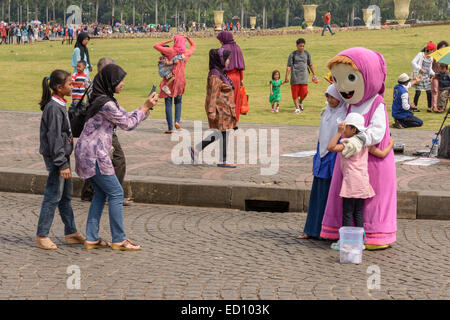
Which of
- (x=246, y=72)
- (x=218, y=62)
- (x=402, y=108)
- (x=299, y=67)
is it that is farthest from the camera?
(x=246, y=72)

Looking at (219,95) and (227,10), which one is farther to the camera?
(227,10)

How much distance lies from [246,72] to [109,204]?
20967mm

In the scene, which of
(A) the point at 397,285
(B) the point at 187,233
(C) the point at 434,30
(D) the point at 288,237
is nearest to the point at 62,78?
(B) the point at 187,233

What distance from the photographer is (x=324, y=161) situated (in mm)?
7094

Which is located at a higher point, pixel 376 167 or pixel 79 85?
pixel 79 85

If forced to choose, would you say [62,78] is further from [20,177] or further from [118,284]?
[20,177]

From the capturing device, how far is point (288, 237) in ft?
24.0

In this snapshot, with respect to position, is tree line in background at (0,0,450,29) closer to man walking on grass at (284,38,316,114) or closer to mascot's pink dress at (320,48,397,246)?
man walking on grass at (284,38,316,114)

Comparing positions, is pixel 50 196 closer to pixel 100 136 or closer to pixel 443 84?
pixel 100 136

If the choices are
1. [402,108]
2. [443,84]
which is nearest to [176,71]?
[402,108]

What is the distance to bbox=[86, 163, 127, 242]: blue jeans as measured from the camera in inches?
258

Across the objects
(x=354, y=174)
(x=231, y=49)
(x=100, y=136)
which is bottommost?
(x=354, y=174)

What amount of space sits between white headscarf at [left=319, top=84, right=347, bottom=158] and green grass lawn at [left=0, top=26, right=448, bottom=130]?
914cm
